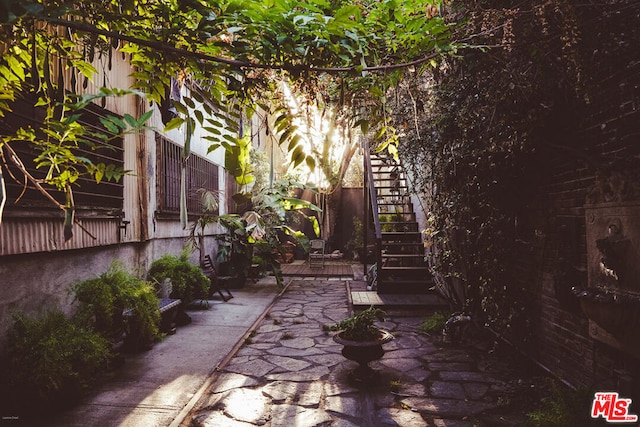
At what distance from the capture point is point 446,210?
6.65 meters

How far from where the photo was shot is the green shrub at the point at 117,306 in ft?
16.8

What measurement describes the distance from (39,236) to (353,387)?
4.42 metres

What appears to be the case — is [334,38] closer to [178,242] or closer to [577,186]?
[577,186]

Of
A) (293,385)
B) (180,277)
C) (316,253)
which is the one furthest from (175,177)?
(316,253)

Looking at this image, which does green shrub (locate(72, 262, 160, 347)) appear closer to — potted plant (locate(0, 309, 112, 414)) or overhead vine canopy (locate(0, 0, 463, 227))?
potted plant (locate(0, 309, 112, 414))

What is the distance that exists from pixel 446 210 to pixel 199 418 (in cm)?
478

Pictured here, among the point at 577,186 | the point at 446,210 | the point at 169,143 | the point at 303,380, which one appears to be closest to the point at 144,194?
the point at 169,143

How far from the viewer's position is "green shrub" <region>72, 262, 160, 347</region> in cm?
511

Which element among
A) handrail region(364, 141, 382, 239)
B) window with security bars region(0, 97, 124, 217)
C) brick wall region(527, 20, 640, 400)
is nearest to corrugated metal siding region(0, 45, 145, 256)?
window with security bars region(0, 97, 124, 217)

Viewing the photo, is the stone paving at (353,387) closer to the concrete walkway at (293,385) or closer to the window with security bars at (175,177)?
the concrete walkway at (293,385)

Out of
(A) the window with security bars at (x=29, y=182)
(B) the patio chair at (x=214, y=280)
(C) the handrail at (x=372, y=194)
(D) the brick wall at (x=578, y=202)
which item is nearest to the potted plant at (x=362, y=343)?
(D) the brick wall at (x=578, y=202)

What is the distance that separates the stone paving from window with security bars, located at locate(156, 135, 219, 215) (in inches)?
158

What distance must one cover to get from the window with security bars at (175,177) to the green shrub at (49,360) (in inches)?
160

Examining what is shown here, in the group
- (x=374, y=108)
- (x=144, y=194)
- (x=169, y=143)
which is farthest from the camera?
(x=169, y=143)
